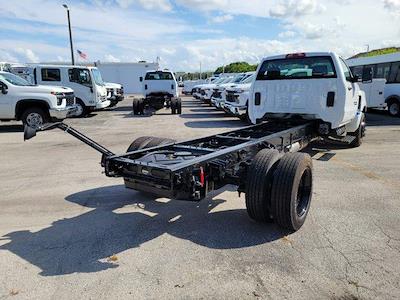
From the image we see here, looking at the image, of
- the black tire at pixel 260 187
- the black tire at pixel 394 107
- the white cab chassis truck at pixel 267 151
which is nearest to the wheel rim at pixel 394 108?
the black tire at pixel 394 107

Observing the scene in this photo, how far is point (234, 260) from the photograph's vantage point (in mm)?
3662

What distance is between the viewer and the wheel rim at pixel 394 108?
675 inches

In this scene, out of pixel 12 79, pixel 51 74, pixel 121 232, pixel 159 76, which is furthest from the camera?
pixel 159 76

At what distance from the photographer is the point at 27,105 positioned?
42.1 feet

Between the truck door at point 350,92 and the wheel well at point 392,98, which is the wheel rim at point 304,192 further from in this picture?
the wheel well at point 392,98

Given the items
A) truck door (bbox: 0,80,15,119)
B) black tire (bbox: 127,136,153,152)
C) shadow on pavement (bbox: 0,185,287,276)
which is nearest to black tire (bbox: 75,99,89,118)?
truck door (bbox: 0,80,15,119)

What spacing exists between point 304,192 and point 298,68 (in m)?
3.82

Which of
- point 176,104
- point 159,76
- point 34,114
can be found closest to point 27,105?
point 34,114

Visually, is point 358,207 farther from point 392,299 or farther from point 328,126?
point 328,126

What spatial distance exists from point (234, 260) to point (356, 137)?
6.76m

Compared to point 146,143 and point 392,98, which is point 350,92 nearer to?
point 146,143

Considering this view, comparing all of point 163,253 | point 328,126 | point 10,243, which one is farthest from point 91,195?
point 328,126

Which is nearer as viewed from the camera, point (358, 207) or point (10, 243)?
point (10, 243)

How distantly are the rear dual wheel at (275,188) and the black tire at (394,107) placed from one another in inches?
593
